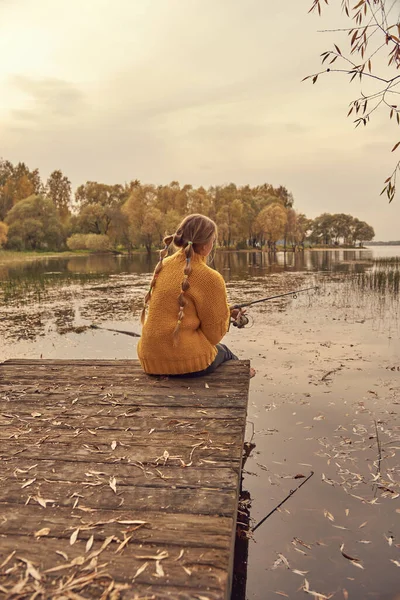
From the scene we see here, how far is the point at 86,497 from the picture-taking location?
2533 mm

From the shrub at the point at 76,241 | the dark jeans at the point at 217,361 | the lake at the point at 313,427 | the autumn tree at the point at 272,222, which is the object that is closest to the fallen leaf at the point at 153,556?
the lake at the point at 313,427

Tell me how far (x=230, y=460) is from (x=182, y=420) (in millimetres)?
729

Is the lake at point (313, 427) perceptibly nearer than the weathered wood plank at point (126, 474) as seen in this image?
No

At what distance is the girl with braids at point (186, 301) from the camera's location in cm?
423

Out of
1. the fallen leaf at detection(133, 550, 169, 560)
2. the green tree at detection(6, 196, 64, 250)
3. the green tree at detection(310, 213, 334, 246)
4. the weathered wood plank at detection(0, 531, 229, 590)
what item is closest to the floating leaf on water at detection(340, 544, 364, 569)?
the weathered wood plank at detection(0, 531, 229, 590)

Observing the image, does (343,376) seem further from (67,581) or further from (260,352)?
(67,581)

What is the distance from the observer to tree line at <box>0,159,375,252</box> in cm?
5616

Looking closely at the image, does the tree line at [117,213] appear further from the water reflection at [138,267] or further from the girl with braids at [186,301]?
the girl with braids at [186,301]

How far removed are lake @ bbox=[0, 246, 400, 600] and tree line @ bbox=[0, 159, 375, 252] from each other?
43.2 m

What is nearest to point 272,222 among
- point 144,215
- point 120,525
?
point 144,215

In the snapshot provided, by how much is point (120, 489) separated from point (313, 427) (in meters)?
3.08

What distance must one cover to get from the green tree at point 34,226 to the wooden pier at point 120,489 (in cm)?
5505

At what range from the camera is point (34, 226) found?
55.1 meters

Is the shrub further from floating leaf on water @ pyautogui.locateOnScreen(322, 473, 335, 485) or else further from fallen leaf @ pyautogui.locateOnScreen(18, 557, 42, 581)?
fallen leaf @ pyautogui.locateOnScreen(18, 557, 42, 581)
